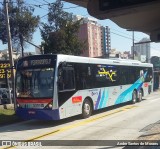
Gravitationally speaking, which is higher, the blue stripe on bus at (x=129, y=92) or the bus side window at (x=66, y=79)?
the bus side window at (x=66, y=79)

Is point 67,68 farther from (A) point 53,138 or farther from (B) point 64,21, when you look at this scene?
(B) point 64,21

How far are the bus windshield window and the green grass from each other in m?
1.36

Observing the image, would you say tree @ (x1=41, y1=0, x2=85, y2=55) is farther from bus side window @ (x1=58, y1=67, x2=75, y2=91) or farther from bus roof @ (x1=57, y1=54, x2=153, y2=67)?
bus side window @ (x1=58, y1=67, x2=75, y2=91)

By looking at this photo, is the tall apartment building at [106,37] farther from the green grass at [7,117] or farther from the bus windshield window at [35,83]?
the bus windshield window at [35,83]

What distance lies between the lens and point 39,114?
13.6 m

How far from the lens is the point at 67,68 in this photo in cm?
1441

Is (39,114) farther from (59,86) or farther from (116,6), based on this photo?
(116,6)

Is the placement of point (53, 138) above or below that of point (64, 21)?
below

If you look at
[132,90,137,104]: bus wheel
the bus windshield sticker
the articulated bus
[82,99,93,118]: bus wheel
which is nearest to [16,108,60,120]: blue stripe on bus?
the articulated bus

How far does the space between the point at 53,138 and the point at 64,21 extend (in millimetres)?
21209

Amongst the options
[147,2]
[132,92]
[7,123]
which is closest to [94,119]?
[7,123]

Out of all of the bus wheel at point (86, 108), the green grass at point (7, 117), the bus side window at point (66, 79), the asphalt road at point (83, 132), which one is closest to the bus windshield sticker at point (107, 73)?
the bus wheel at point (86, 108)

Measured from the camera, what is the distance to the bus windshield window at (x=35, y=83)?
13.5 m

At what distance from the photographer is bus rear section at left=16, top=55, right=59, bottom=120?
13.4m
